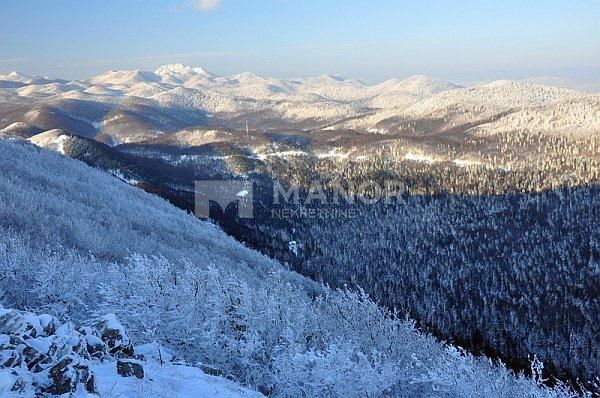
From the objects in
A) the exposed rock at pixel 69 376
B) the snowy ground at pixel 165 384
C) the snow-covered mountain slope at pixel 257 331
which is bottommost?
the snow-covered mountain slope at pixel 257 331

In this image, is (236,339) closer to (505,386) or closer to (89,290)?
(89,290)

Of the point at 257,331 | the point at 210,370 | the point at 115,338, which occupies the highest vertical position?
the point at 115,338

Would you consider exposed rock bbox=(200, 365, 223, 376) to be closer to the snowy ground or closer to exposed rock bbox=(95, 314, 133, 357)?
the snowy ground

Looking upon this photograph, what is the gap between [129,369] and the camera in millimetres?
16469

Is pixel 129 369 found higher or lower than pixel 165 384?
higher

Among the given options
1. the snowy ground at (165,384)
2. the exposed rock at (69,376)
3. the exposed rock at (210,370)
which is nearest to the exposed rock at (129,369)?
the snowy ground at (165,384)

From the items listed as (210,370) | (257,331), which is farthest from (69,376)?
(257,331)

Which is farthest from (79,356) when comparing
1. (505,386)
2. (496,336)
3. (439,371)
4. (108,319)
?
(496,336)

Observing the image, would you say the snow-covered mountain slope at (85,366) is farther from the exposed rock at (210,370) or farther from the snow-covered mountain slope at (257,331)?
the snow-covered mountain slope at (257,331)

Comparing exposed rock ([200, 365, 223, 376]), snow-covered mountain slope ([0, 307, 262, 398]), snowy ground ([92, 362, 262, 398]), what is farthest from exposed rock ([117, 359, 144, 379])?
exposed rock ([200, 365, 223, 376])

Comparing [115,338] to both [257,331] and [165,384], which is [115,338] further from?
[257,331]

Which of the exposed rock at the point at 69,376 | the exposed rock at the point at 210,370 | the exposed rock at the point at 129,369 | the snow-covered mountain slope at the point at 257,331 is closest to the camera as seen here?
the exposed rock at the point at 69,376

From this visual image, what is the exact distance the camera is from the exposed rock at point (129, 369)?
16.3 metres

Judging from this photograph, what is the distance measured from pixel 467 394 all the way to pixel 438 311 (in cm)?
11949
